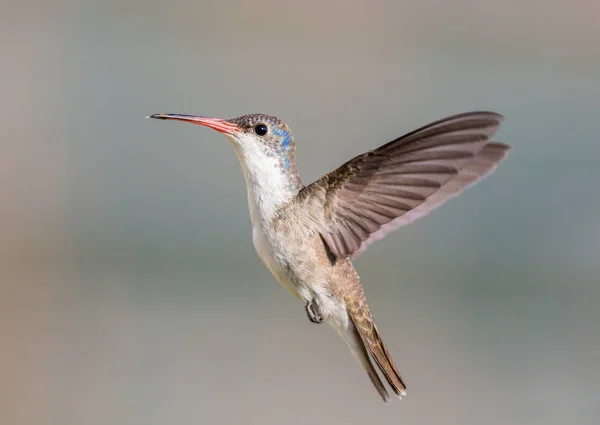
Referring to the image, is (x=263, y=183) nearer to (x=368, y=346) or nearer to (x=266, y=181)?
(x=266, y=181)

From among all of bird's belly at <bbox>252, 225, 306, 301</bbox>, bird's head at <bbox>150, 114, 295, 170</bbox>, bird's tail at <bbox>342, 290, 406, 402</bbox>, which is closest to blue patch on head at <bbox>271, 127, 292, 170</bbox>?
bird's head at <bbox>150, 114, 295, 170</bbox>

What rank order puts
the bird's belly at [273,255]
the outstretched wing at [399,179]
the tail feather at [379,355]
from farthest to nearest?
1. the tail feather at [379,355]
2. the bird's belly at [273,255]
3. the outstretched wing at [399,179]

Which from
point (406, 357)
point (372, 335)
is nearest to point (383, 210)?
point (372, 335)

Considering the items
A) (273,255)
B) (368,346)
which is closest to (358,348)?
(368,346)

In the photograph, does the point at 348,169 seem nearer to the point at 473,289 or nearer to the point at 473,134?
the point at 473,134

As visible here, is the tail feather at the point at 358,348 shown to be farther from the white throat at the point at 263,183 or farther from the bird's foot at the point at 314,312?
the white throat at the point at 263,183

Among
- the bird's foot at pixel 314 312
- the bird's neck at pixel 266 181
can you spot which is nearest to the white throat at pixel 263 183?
the bird's neck at pixel 266 181

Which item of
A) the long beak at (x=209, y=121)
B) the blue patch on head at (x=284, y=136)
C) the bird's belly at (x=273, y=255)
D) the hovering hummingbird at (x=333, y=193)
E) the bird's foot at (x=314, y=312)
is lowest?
the bird's foot at (x=314, y=312)
